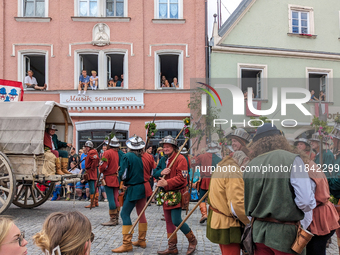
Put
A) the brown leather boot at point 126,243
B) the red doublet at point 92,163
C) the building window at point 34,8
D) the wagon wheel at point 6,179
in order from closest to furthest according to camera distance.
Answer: the brown leather boot at point 126,243 → the wagon wheel at point 6,179 → the red doublet at point 92,163 → the building window at point 34,8

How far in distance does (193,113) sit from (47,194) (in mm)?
5808

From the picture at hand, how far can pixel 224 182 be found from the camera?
409 cm

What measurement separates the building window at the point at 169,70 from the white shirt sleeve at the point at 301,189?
13.2m

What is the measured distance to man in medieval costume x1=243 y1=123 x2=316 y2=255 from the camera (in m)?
3.21

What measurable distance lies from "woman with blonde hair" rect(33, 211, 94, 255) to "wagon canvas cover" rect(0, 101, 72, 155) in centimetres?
675

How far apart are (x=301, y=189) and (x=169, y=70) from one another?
45.3ft

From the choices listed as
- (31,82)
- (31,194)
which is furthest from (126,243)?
(31,82)

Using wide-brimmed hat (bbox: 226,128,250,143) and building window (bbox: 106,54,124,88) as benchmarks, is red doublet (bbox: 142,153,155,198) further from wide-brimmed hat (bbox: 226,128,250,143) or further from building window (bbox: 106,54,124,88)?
building window (bbox: 106,54,124,88)

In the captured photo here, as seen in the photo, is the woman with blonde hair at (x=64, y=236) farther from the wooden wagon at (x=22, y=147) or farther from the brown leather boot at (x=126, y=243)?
the wooden wagon at (x=22, y=147)

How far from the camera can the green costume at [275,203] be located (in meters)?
3.22

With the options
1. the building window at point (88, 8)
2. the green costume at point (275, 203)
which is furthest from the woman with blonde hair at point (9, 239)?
the building window at point (88, 8)

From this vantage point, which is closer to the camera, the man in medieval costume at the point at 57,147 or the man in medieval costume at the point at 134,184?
the man in medieval costume at the point at 134,184

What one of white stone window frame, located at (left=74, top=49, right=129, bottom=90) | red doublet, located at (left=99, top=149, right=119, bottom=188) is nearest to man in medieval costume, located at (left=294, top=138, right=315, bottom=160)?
red doublet, located at (left=99, top=149, right=119, bottom=188)

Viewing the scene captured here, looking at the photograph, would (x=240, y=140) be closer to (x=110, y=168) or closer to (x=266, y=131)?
(x=266, y=131)
